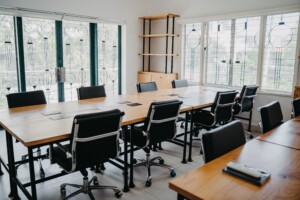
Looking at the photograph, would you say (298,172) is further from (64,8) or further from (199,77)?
(64,8)

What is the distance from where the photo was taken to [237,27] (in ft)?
16.6

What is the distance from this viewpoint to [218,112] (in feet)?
11.6

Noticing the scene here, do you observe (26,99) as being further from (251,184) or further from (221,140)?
(251,184)

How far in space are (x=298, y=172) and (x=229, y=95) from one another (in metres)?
2.24

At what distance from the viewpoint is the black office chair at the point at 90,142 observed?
2.01 metres

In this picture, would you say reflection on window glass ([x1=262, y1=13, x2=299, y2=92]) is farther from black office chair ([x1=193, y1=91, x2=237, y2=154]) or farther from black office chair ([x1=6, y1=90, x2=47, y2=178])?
black office chair ([x1=6, y1=90, x2=47, y2=178])

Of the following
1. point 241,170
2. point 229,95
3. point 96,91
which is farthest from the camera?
point 96,91

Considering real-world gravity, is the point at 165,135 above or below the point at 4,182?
above

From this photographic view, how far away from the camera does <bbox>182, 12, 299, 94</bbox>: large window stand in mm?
4480

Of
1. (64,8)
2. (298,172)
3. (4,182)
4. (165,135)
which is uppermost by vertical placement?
(64,8)

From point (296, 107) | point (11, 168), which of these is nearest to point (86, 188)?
point (11, 168)

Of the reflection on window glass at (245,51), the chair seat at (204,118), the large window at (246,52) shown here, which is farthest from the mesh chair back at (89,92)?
the reflection on window glass at (245,51)

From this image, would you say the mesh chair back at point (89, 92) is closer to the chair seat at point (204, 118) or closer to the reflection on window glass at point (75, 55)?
the chair seat at point (204, 118)

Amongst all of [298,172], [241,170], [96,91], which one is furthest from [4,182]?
[298,172]
